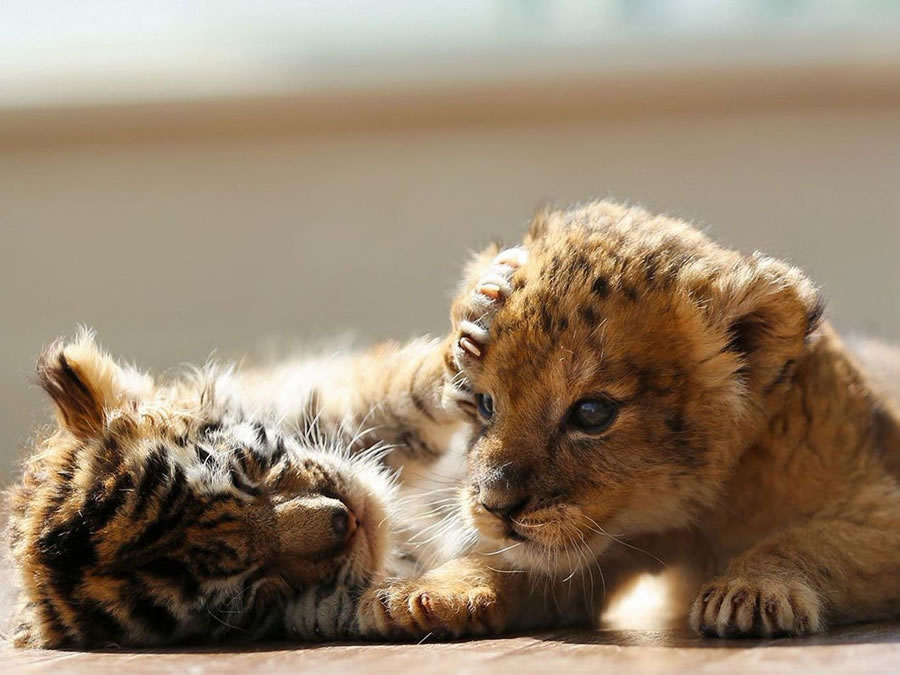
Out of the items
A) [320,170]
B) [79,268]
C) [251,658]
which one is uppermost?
[320,170]

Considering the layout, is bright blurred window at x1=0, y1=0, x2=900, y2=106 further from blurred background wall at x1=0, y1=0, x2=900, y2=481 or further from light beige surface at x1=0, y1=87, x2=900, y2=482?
light beige surface at x1=0, y1=87, x2=900, y2=482

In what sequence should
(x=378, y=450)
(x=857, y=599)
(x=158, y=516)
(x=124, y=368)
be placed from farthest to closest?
(x=378, y=450)
(x=124, y=368)
(x=857, y=599)
(x=158, y=516)

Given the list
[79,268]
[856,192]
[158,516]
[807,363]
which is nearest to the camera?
[158,516]

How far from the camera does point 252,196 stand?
4.80 metres

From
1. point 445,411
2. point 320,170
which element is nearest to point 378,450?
point 445,411

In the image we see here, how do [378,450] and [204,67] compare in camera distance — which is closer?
[378,450]

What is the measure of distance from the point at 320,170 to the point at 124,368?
7.64ft

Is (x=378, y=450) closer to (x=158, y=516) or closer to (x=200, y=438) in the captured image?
(x=200, y=438)

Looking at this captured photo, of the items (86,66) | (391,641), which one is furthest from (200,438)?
(86,66)

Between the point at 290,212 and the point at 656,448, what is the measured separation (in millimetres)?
2940

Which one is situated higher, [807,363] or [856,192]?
[856,192]

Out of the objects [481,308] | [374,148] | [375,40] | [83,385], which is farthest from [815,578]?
[375,40]

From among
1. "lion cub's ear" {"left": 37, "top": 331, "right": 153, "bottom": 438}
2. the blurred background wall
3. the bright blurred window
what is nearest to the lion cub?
"lion cub's ear" {"left": 37, "top": 331, "right": 153, "bottom": 438}

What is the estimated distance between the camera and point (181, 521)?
2049 millimetres
